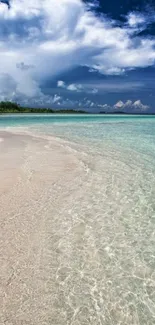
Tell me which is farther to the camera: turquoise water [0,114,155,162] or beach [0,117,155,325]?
turquoise water [0,114,155,162]

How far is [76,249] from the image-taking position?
3.55 meters

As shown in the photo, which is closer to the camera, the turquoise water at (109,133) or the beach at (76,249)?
the beach at (76,249)

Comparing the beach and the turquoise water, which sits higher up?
the beach

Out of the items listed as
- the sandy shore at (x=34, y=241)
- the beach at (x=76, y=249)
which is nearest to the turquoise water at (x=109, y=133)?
the beach at (x=76, y=249)

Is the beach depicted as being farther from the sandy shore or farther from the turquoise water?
the turquoise water

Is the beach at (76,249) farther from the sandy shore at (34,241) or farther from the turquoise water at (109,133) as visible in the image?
the turquoise water at (109,133)

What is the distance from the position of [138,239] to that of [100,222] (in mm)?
772

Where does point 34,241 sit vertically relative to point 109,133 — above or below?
above

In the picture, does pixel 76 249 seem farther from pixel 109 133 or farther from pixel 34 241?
pixel 109 133

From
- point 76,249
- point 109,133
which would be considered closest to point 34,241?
point 76,249

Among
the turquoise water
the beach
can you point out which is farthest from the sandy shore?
the turquoise water

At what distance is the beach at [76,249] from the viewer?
251 cm

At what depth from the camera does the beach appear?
2.51 meters

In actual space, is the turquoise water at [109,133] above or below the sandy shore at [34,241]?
below
